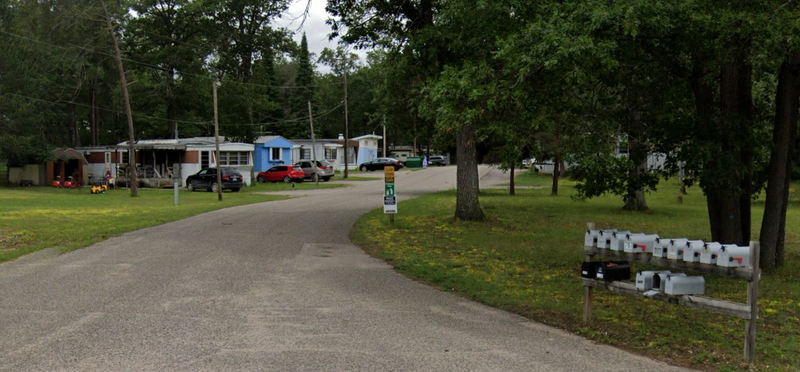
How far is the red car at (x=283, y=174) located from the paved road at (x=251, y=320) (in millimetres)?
31900

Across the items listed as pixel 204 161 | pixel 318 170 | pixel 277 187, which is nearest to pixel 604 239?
pixel 277 187

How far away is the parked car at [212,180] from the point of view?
3625 cm

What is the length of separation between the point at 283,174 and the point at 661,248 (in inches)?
1549

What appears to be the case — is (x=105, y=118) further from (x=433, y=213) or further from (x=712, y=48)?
(x=712, y=48)

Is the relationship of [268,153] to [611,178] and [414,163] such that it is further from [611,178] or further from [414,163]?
[611,178]

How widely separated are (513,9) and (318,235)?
22.9 feet

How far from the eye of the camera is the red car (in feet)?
144

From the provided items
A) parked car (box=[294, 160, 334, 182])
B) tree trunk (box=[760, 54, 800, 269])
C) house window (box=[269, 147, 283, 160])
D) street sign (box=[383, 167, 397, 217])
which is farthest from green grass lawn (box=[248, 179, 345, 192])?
tree trunk (box=[760, 54, 800, 269])

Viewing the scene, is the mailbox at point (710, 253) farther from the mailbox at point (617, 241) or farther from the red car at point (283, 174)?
the red car at point (283, 174)

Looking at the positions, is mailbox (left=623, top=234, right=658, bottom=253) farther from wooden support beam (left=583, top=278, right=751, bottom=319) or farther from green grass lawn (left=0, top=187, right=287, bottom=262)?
green grass lawn (left=0, top=187, right=287, bottom=262)

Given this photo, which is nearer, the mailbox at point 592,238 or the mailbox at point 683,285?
the mailbox at point 683,285

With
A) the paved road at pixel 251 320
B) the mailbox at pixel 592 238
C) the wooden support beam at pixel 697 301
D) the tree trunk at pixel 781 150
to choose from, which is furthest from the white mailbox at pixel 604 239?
the tree trunk at pixel 781 150

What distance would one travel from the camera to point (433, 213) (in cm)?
2019

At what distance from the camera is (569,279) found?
9.69 meters
